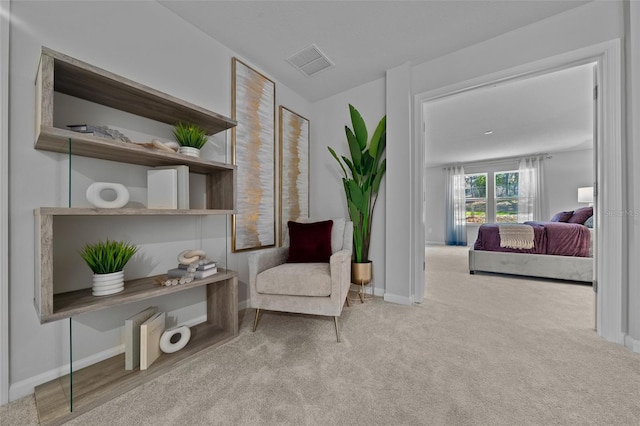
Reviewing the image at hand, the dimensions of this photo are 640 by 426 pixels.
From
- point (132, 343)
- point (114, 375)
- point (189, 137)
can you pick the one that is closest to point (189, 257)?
point (132, 343)

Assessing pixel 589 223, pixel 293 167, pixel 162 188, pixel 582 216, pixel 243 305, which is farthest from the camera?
pixel 582 216

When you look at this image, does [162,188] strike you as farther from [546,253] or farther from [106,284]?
[546,253]

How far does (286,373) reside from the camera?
50.6 inches

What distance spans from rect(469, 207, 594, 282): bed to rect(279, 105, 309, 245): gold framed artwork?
9.25 ft

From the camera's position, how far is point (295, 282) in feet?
5.49

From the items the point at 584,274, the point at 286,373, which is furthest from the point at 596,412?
the point at 584,274

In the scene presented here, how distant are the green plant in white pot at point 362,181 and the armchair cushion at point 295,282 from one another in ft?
2.68

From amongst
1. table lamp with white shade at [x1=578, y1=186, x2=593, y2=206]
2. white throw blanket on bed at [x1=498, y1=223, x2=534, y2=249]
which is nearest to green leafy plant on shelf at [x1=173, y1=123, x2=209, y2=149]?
white throw blanket on bed at [x1=498, y1=223, x2=534, y2=249]

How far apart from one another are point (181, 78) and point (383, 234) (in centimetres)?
231

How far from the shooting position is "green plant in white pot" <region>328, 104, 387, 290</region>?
2.43 m

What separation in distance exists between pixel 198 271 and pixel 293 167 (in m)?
1.62

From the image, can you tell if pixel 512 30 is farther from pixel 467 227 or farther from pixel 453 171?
pixel 467 227

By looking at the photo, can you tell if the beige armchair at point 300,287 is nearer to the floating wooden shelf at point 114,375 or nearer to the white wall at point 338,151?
the floating wooden shelf at point 114,375

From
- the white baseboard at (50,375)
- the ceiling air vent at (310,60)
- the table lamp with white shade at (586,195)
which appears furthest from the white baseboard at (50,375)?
the table lamp with white shade at (586,195)
